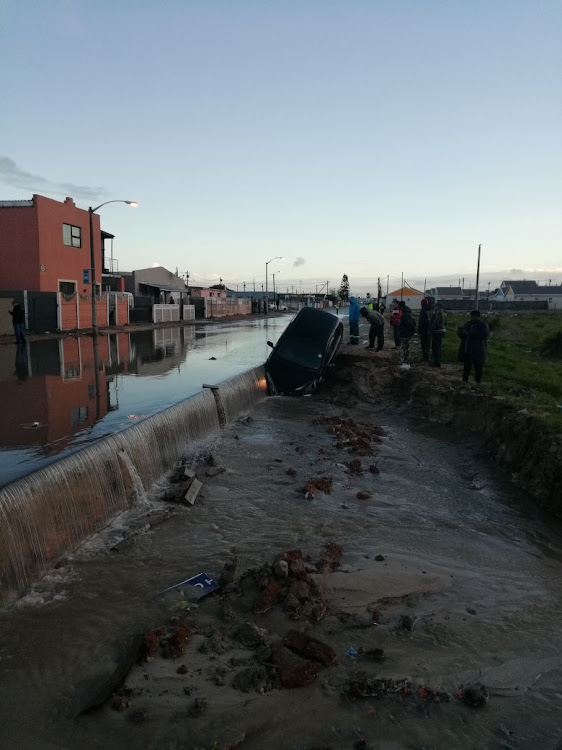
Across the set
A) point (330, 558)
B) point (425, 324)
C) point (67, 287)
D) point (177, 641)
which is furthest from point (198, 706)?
point (67, 287)

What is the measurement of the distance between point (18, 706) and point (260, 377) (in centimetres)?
1224

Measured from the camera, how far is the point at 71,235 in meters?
33.9

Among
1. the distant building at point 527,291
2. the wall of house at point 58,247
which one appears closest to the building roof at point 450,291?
the distant building at point 527,291

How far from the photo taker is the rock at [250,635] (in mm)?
4491

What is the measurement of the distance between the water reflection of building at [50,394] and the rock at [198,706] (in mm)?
4443

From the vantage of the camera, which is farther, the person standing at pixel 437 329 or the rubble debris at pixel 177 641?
the person standing at pixel 437 329

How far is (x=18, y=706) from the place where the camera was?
385 cm

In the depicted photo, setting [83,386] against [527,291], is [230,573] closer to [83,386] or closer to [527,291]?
[83,386]

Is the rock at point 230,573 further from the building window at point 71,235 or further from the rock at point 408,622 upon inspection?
the building window at point 71,235

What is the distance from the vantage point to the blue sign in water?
5.30m

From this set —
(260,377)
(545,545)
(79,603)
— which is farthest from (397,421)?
(79,603)

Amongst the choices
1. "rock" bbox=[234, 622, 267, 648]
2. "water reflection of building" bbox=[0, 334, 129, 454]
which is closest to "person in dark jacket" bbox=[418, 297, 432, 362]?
"water reflection of building" bbox=[0, 334, 129, 454]

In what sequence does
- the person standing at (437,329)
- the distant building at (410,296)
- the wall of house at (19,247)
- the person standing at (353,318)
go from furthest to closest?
the distant building at (410,296) < the wall of house at (19,247) < the person standing at (353,318) < the person standing at (437,329)

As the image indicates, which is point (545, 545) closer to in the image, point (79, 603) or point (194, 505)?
point (194, 505)
